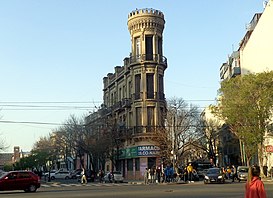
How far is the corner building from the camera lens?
196 ft

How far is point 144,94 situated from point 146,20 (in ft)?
31.9

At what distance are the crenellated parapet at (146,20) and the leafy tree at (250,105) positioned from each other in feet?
56.3

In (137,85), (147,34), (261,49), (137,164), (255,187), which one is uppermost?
(147,34)

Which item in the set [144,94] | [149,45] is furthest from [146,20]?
[144,94]

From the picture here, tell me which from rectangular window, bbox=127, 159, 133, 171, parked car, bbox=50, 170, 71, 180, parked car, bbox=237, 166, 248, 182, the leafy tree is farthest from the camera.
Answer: parked car, bbox=50, 170, 71, 180

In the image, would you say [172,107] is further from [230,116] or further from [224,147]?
[224,147]

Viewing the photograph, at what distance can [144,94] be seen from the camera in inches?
2346

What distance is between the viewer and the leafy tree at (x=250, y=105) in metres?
44.6

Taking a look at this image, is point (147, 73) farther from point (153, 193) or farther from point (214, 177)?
point (153, 193)

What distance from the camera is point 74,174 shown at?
251 ft

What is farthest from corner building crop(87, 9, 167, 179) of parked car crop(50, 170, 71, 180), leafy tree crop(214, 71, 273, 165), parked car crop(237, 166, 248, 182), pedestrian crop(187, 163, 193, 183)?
parked car crop(50, 170, 71, 180)

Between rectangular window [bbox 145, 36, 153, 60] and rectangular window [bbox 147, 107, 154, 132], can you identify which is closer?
rectangular window [bbox 147, 107, 154, 132]

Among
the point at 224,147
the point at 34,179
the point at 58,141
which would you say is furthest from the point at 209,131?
the point at 34,179

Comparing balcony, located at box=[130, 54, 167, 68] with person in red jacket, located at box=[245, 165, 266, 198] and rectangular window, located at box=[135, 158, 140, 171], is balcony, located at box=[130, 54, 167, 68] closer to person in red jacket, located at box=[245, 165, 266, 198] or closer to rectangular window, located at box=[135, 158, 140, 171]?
rectangular window, located at box=[135, 158, 140, 171]
